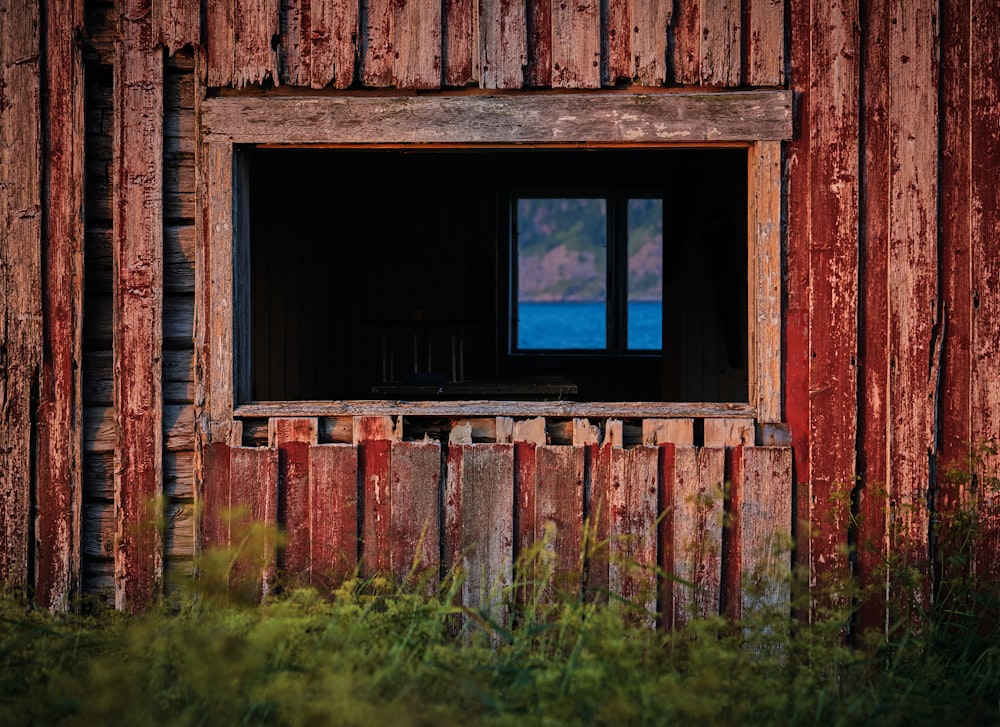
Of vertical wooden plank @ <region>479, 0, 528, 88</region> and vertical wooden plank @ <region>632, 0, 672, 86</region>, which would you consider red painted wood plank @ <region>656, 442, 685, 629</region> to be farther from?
vertical wooden plank @ <region>479, 0, 528, 88</region>

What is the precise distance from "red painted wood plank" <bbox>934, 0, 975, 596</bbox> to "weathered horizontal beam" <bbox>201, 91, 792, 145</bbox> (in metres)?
0.66

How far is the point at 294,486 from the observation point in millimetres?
4387

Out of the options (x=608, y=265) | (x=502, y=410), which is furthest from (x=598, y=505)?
(x=608, y=265)

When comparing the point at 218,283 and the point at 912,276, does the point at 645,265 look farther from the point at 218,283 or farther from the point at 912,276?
the point at 218,283

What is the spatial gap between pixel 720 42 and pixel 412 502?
2.21 m

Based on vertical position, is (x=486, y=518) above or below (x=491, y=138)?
below

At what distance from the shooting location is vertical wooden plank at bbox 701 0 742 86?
14.2 ft

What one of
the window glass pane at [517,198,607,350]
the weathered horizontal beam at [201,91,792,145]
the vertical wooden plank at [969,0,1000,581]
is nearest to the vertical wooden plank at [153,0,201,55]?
the weathered horizontal beam at [201,91,792,145]

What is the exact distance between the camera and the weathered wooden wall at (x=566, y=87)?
432 cm

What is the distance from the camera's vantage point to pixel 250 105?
4.37 m

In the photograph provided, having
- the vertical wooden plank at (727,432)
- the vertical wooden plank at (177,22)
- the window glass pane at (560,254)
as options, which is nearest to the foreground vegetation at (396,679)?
the vertical wooden plank at (727,432)

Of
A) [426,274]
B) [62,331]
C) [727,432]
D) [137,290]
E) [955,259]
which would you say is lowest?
[727,432]

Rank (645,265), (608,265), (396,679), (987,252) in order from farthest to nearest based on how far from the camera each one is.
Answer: (645,265), (608,265), (987,252), (396,679)

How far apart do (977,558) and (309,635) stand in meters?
2.68
